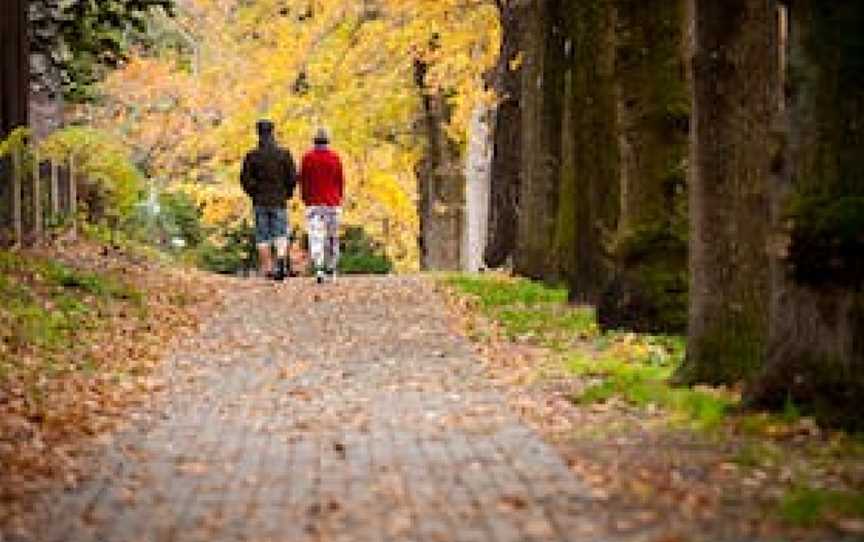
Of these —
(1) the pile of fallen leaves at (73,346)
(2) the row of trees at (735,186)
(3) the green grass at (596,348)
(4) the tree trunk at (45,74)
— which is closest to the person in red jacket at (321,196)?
(1) the pile of fallen leaves at (73,346)

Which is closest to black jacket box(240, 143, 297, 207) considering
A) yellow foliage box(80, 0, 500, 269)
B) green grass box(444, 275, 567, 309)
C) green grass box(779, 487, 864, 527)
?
green grass box(444, 275, 567, 309)

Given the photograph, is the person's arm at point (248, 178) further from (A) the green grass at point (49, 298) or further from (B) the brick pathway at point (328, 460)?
(B) the brick pathway at point (328, 460)

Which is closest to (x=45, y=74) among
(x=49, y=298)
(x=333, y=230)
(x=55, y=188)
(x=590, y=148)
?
(x=55, y=188)

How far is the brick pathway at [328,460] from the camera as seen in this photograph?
9.20 m

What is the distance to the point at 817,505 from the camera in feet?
30.3

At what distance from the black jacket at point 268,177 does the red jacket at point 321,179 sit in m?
0.28

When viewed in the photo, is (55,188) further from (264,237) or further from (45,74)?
(45,74)

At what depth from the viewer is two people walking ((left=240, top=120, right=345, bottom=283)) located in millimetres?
26203

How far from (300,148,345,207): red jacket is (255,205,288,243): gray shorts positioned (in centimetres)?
53

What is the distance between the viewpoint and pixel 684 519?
9.06 metres

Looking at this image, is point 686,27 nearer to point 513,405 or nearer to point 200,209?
point 513,405

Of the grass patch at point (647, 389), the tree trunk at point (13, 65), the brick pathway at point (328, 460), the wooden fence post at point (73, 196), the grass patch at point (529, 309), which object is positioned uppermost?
the tree trunk at point (13, 65)

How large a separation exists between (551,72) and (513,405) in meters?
11.8

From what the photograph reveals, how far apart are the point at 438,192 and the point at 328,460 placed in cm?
2894
